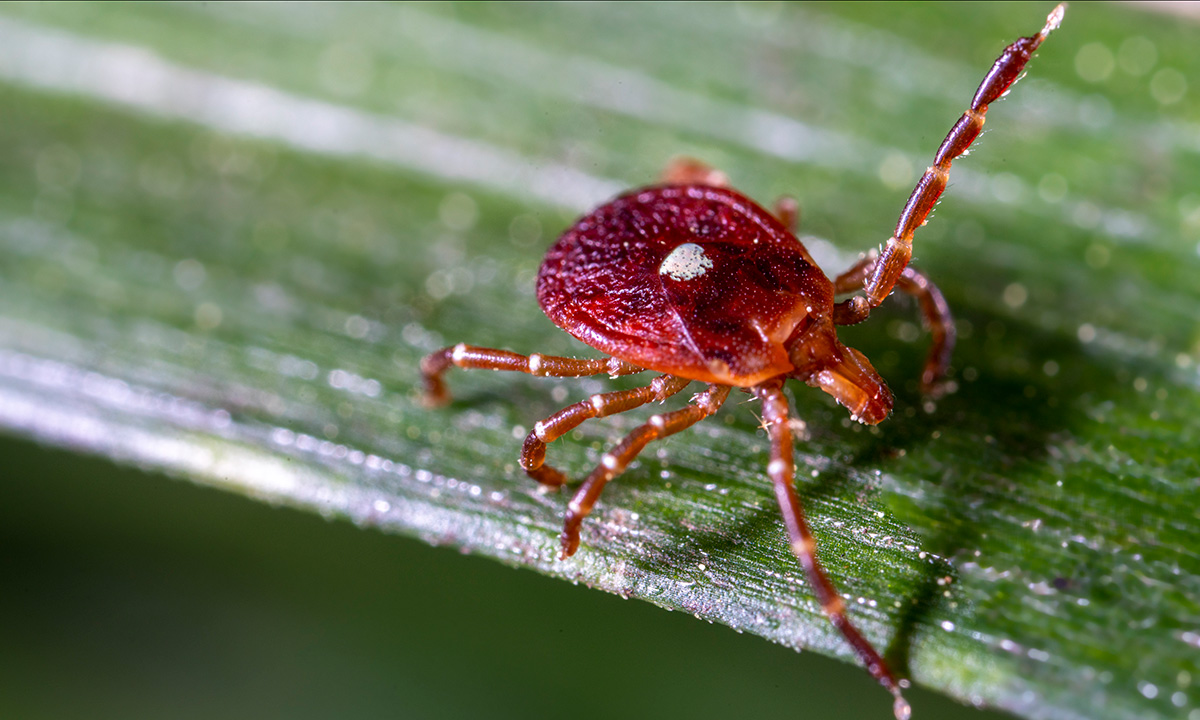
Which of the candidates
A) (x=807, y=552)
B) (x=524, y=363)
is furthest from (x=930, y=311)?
(x=524, y=363)

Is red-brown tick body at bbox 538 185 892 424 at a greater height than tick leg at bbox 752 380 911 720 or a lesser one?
greater

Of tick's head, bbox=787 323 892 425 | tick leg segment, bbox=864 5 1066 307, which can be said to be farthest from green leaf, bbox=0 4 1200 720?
tick leg segment, bbox=864 5 1066 307

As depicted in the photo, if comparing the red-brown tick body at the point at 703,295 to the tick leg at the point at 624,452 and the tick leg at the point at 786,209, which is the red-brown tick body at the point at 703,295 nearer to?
the tick leg at the point at 624,452

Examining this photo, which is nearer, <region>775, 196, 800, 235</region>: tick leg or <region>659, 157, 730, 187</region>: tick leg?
<region>775, 196, 800, 235</region>: tick leg

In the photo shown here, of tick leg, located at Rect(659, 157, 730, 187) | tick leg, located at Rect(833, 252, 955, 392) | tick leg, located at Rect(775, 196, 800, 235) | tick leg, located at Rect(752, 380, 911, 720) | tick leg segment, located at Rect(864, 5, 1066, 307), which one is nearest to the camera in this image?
tick leg, located at Rect(752, 380, 911, 720)

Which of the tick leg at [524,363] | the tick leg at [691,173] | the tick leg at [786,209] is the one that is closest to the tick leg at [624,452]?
the tick leg at [524,363]

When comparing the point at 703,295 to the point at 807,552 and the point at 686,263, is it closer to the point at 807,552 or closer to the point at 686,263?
the point at 686,263

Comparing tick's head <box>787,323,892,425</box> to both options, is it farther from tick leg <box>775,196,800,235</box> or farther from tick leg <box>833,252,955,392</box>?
tick leg <box>775,196,800,235</box>
